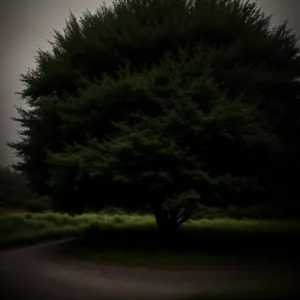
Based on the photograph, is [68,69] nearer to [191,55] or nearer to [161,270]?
[191,55]

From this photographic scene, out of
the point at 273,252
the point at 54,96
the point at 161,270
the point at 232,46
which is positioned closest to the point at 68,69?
the point at 54,96

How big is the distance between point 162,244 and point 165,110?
3.90 meters

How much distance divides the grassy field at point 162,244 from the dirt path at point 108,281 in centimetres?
79

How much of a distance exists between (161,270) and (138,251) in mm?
2058

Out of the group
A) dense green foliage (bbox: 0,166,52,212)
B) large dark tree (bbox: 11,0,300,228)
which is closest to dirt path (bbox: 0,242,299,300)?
large dark tree (bbox: 11,0,300,228)

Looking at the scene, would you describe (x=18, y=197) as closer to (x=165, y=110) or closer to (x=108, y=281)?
(x=165, y=110)

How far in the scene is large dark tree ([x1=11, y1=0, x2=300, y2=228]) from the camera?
8961mm

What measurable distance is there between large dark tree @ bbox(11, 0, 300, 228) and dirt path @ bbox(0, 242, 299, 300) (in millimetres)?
1883

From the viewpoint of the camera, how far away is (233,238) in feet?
39.4

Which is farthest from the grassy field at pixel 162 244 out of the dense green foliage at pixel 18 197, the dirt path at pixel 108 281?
the dense green foliage at pixel 18 197

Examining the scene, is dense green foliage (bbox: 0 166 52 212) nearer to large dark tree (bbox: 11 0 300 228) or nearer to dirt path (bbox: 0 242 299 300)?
large dark tree (bbox: 11 0 300 228)

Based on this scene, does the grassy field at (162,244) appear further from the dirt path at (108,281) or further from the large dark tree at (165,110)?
the large dark tree at (165,110)

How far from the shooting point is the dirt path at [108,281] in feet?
19.4

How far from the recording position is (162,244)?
10.7m
